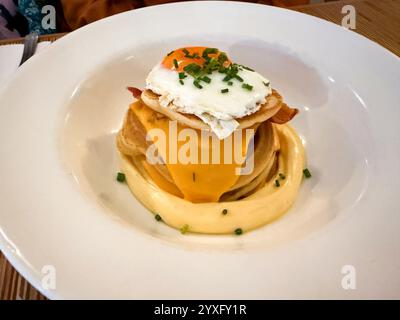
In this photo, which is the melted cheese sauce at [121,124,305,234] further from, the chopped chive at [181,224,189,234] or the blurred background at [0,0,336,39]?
the blurred background at [0,0,336,39]

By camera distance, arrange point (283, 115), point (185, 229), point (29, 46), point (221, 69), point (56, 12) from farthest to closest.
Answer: point (56, 12)
point (29, 46)
point (283, 115)
point (221, 69)
point (185, 229)

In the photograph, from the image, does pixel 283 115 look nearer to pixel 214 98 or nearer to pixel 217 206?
pixel 214 98

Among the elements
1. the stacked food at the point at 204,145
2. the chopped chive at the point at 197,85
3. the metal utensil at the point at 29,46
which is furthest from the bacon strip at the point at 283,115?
the metal utensil at the point at 29,46

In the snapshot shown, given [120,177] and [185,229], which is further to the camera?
[120,177]

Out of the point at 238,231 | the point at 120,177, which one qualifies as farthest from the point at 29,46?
the point at 238,231

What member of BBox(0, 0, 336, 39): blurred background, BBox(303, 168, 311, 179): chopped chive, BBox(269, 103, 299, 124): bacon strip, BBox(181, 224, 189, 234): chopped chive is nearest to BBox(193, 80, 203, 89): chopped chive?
BBox(269, 103, 299, 124): bacon strip
